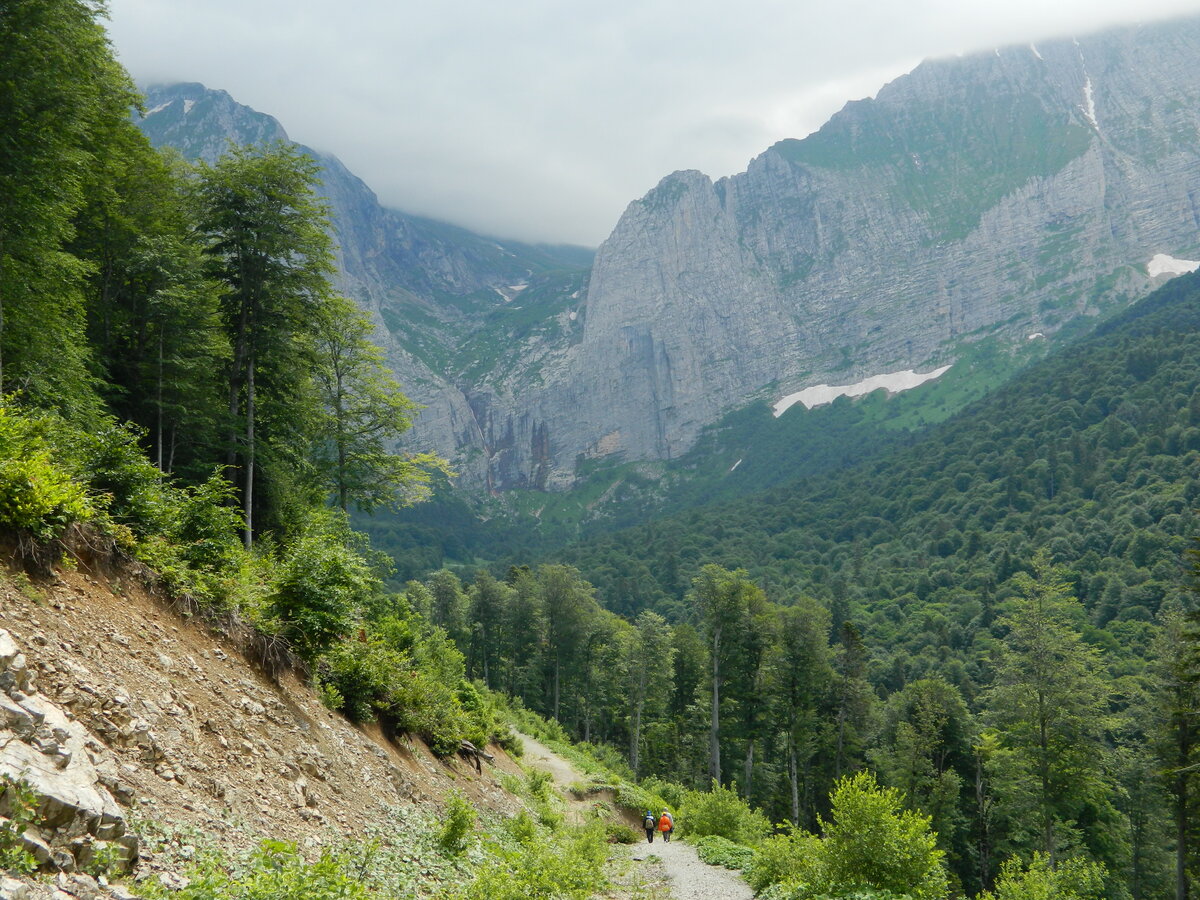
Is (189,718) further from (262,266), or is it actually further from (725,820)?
(725,820)

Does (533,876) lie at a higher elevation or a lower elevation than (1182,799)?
higher

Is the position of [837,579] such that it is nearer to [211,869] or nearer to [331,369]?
[331,369]

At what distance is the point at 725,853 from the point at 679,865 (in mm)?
2081

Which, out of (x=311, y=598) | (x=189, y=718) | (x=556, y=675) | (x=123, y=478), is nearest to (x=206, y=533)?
(x=123, y=478)

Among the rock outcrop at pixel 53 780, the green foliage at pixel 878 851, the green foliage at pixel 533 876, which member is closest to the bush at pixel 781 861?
the green foliage at pixel 878 851

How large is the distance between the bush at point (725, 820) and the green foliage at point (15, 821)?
27.2 m

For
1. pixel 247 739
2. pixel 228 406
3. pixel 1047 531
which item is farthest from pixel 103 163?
pixel 1047 531

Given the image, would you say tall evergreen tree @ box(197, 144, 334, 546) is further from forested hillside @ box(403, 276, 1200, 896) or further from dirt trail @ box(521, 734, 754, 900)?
forested hillside @ box(403, 276, 1200, 896)

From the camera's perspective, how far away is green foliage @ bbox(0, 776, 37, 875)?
16.9 ft

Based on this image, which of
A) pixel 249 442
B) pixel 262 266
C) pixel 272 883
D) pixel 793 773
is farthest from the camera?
pixel 793 773

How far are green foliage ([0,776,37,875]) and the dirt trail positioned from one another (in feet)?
53.1

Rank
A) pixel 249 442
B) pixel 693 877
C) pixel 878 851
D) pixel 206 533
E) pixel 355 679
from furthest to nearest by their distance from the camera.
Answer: pixel 249 442 → pixel 693 877 → pixel 355 679 → pixel 878 851 → pixel 206 533

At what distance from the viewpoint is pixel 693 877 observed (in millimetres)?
21062

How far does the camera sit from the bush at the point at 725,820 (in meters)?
28.4
